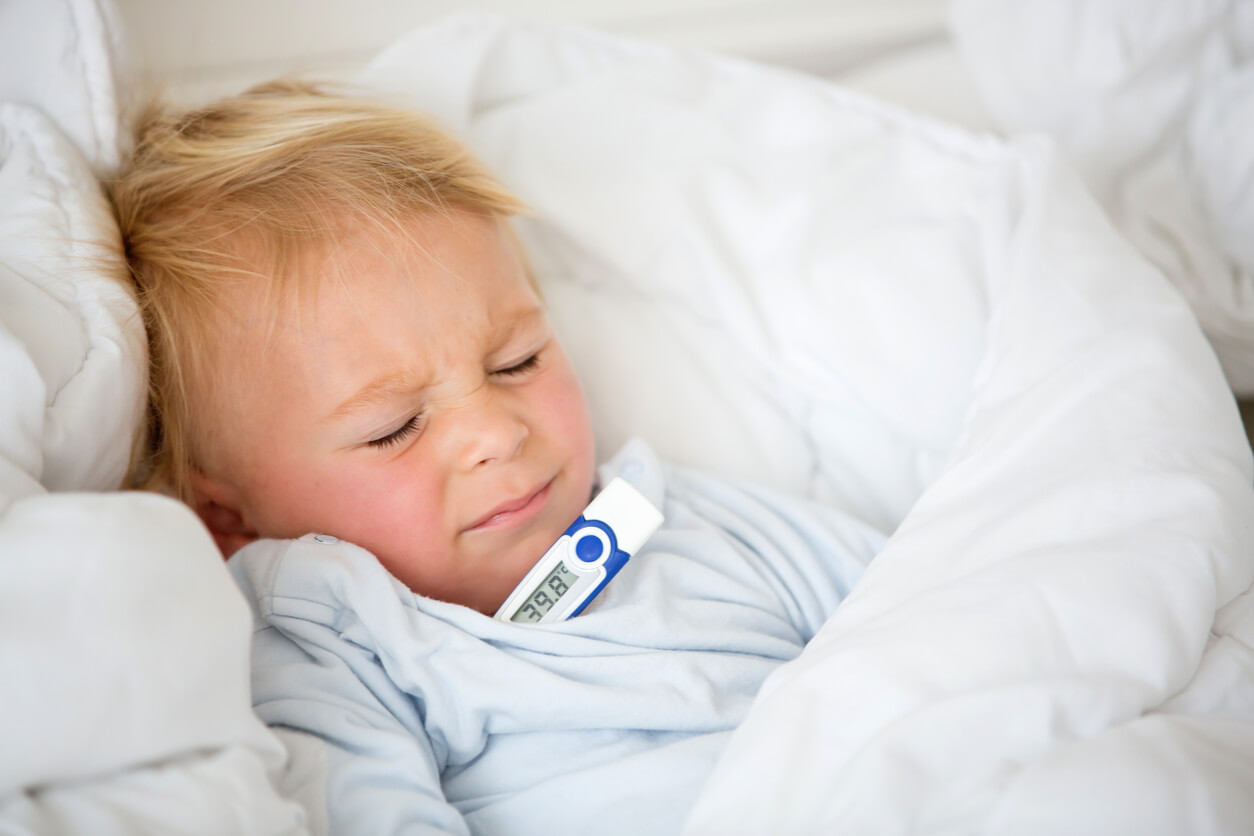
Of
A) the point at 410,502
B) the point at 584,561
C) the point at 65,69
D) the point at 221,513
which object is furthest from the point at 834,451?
the point at 65,69

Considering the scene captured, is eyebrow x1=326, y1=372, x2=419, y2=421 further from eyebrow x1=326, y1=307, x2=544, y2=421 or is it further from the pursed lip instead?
the pursed lip

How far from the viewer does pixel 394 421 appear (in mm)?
762

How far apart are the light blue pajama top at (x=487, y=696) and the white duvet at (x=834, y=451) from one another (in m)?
0.12

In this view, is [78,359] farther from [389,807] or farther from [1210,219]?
[1210,219]

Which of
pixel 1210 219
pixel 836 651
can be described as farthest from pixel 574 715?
pixel 1210 219

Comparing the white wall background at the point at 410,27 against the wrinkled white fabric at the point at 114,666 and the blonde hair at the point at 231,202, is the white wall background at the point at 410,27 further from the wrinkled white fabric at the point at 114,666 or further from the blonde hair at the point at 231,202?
the wrinkled white fabric at the point at 114,666

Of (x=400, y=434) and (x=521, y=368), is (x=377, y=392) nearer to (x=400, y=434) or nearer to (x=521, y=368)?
(x=400, y=434)

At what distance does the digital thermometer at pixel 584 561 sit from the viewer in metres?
0.78

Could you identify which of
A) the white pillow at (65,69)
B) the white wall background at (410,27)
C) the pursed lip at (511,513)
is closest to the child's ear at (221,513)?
the pursed lip at (511,513)

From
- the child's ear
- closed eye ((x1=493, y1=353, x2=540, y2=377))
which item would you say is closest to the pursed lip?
closed eye ((x1=493, y1=353, x2=540, y2=377))

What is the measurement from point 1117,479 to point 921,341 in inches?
12.3

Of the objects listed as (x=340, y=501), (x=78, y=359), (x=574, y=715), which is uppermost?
(x=78, y=359)

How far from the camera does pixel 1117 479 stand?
→ 675 millimetres

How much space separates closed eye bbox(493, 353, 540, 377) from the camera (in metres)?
0.83
